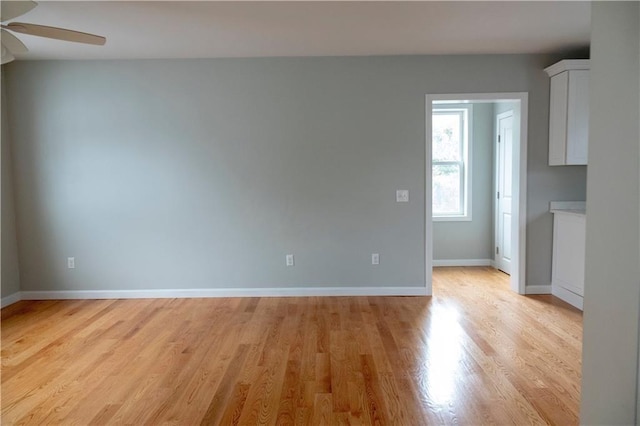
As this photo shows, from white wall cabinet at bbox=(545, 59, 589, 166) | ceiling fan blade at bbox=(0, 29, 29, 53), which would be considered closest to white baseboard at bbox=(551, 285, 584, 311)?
white wall cabinet at bbox=(545, 59, 589, 166)

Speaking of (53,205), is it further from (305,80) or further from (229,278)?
(305,80)

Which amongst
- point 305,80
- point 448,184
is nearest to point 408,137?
point 305,80

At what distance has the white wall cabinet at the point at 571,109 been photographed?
3.83 m

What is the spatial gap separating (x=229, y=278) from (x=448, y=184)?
11.3 ft

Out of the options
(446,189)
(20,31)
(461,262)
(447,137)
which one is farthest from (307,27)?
(461,262)

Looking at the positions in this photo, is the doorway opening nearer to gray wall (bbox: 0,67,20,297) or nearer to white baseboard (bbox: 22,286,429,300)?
white baseboard (bbox: 22,286,429,300)

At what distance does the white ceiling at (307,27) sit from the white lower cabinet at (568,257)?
176 cm

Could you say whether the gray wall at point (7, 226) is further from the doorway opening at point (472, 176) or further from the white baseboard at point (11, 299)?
the doorway opening at point (472, 176)

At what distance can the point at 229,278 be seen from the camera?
14.3 ft

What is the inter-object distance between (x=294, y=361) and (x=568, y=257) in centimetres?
308

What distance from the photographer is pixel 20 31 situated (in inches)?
85.0

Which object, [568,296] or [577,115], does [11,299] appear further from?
[577,115]

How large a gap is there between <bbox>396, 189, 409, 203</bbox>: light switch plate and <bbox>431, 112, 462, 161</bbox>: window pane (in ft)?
5.62

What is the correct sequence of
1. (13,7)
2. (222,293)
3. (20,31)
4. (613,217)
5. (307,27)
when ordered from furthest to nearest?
(222,293) < (307,27) < (20,31) < (13,7) < (613,217)
